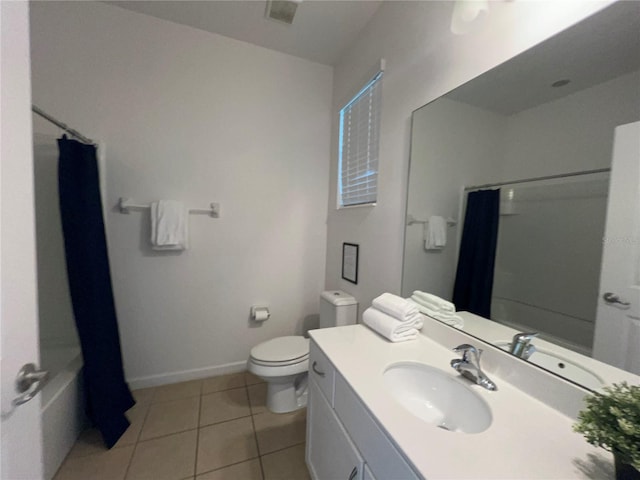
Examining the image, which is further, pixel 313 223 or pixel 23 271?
pixel 313 223

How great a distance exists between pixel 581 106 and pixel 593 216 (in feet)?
1.10

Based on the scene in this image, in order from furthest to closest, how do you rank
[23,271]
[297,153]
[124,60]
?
[297,153] < [124,60] < [23,271]

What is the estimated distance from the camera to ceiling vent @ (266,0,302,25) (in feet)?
5.20

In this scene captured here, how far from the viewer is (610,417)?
1.62 ft

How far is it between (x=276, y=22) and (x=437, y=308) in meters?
2.14

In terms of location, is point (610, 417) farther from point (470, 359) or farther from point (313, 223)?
point (313, 223)

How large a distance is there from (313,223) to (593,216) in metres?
1.82

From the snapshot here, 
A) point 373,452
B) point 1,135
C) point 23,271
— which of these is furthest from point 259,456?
point 1,135

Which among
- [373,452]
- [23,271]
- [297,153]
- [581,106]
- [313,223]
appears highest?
[297,153]

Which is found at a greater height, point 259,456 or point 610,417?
point 610,417

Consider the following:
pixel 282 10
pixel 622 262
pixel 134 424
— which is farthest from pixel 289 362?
pixel 282 10

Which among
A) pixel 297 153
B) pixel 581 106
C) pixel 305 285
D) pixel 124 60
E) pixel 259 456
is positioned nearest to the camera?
pixel 581 106

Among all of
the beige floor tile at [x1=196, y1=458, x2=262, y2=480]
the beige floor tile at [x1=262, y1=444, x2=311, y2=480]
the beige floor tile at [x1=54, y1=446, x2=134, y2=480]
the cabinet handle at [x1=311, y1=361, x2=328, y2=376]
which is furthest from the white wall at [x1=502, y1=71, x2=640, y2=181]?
the beige floor tile at [x1=54, y1=446, x2=134, y2=480]

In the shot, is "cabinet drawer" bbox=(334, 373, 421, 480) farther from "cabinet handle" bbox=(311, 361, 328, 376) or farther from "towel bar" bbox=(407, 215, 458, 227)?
"towel bar" bbox=(407, 215, 458, 227)
